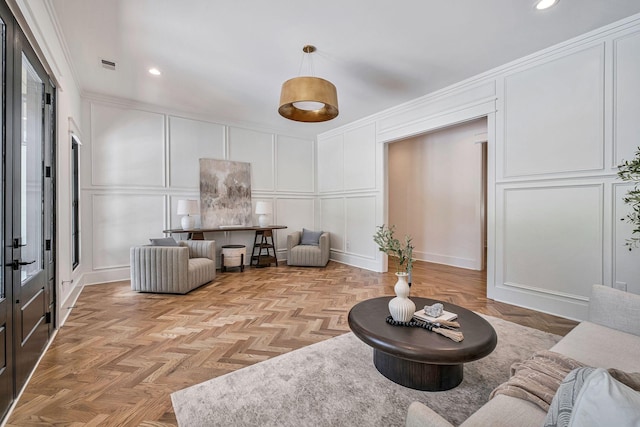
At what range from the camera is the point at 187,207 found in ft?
15.9

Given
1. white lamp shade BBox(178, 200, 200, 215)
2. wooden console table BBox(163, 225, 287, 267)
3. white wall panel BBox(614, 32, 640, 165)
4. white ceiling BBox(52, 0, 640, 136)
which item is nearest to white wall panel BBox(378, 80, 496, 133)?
white ceiling BBox(52, 0, 640, 136)

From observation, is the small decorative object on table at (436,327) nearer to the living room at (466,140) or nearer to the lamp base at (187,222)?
the living room at (466,140)

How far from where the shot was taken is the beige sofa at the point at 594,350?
101cm

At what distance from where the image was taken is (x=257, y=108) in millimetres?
5070

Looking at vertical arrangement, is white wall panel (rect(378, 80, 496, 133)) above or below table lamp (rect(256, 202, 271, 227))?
above

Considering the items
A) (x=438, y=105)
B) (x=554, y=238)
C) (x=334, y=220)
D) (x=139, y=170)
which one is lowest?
(x=554, y=238)

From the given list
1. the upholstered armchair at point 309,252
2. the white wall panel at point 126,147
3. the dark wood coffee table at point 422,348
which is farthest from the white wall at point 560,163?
the white wall panel at point 126,147

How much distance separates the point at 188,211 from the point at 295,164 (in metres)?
A: 2.64

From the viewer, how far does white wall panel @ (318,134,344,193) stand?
6.26 m

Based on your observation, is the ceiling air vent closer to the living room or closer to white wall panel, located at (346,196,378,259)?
the living room

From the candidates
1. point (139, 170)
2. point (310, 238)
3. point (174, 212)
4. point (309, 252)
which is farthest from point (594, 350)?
point (139, 170)

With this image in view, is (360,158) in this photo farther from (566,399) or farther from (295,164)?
(566,399)

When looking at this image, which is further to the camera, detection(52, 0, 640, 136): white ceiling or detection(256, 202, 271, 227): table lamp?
detection(256, 202, 271, 227): table lamp

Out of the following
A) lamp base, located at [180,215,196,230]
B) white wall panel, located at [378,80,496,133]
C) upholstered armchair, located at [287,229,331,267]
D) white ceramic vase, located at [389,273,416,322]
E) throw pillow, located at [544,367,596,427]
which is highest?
white wall panel, located at [378,80,496,133]
